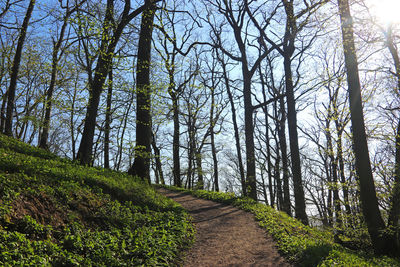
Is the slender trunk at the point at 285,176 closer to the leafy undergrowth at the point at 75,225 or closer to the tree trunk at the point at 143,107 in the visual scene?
the tree trunk at the point at 143,107

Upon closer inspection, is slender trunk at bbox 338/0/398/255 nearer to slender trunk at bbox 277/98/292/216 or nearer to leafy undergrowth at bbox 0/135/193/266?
leafy undergrowth at bbox 0/135/193/266

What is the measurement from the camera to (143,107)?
10.4 m

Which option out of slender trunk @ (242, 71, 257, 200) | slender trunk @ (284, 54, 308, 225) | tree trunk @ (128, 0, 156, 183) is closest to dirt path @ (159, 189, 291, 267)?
slender trunk @ (284, 54, 308, 225)

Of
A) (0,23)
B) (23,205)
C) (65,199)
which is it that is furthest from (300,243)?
(0,23)

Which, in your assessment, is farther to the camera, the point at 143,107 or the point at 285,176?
the point at 285,176

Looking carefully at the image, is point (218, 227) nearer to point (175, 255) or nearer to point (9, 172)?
point (175, 255)

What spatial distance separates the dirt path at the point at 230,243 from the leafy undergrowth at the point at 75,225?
0.48 metres

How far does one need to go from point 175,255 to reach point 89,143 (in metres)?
6.03

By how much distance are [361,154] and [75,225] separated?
302 inches

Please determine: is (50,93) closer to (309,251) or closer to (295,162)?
(295,162)

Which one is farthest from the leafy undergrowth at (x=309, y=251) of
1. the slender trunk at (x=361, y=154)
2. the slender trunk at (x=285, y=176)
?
the slender trunk at (x=285, y=176)

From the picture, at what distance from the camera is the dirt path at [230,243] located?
523 centimetres

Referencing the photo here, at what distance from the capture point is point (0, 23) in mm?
10867

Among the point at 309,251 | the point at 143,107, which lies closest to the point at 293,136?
the point at 309,251
